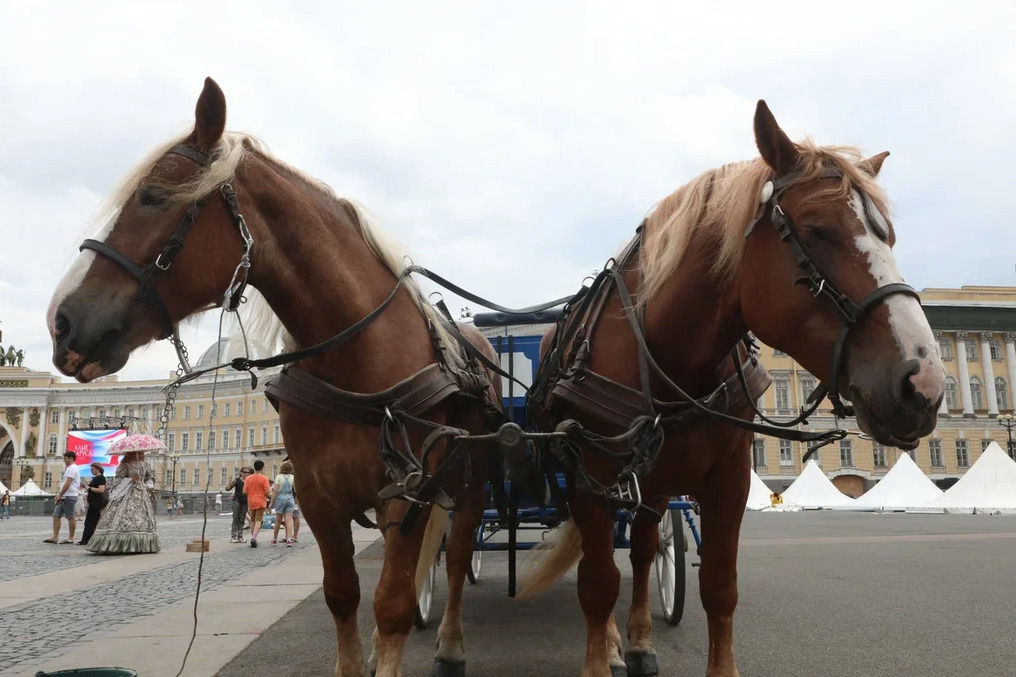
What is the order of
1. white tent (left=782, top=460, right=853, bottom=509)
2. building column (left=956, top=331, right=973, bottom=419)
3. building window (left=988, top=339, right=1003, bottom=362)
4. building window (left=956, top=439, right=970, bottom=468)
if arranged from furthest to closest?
1. building window (left=988, top=339, right=1003, bottom=362)
2. building column (left=956, top=331, right=973, bottom=419)
3. building window (left=956, top=439, right=970, bottom=468)
4. white tent (left=782, top=460, right=853, bottom=509)

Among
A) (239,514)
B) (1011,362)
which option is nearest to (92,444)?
(239,514)

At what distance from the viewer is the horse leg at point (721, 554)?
2889mm

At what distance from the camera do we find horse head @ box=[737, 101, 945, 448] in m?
1.99

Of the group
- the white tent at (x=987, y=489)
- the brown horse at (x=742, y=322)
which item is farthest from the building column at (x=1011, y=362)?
the brown horse at (x=742, y=322)

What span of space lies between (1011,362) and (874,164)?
71586mm

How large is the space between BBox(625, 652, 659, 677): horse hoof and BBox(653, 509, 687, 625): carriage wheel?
968mm

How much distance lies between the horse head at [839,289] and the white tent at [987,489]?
3094cm

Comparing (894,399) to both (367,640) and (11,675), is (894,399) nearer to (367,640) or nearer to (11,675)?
(367,640)

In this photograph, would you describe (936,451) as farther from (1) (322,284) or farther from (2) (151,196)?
(2) (151,196)

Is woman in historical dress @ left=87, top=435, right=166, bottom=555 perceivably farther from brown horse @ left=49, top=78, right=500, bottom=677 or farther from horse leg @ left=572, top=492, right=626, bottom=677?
horse leg @ left=572, top=492, right=626, bottom=677

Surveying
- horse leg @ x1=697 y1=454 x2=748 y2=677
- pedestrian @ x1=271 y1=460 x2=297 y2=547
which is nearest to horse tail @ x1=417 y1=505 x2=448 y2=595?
horse leg @ x1=697 y1=454 x2=748 y2=677

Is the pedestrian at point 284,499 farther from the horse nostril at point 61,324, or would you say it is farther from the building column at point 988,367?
the building column at point 988,367

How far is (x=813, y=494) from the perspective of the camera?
37.8 meters

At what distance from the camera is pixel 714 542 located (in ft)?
9.50
